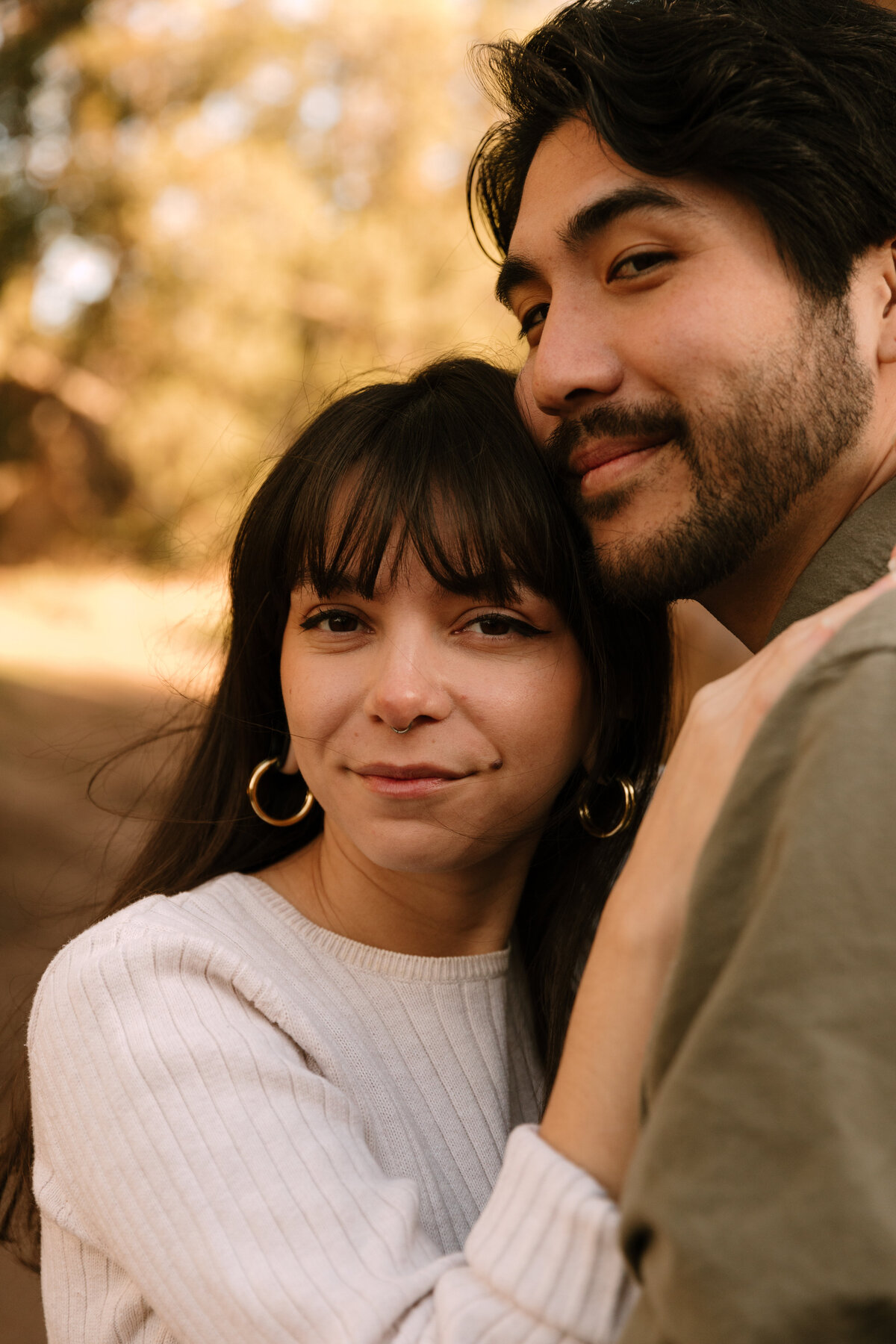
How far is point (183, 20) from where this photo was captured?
361 inches

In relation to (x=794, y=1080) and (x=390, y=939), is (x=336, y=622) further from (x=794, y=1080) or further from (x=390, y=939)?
(x=794, y=1080)

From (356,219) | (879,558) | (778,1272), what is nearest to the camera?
(778,1272)

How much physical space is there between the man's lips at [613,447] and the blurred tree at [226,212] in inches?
256

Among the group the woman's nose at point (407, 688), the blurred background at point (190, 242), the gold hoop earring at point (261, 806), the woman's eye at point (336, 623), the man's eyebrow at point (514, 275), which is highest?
the blurred background at point (190, 242)

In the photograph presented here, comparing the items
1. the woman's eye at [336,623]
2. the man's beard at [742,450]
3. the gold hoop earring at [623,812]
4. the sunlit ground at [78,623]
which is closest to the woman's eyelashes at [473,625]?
the woman's eye at [336,623]

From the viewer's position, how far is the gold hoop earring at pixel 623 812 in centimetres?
182

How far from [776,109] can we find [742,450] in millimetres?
449

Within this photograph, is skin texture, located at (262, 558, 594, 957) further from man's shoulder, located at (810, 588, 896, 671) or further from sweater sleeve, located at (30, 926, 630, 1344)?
man's shoulder, located at (810, 588, 896, 671)

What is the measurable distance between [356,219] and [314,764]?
7739 mm

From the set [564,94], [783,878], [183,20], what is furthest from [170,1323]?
[183,20]

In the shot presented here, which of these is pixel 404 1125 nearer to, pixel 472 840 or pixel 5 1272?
pixel 472 840

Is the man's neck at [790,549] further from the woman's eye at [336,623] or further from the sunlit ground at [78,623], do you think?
the sunlit ground at [78,623]

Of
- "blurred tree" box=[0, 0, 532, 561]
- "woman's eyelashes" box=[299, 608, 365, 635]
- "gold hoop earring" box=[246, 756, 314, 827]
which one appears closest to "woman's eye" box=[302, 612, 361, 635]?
"woman's eyelashes" box=[299, 608, 365, 635]

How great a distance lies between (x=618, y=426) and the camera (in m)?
1.59
